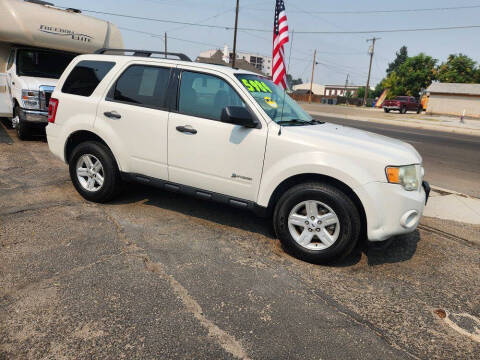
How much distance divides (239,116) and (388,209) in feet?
5.44

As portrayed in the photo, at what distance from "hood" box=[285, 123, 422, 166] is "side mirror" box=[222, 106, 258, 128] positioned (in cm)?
40

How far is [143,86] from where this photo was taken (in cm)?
439

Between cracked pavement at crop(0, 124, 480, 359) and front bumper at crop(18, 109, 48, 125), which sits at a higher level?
front bumper at crop(18, 109, 48, 125)

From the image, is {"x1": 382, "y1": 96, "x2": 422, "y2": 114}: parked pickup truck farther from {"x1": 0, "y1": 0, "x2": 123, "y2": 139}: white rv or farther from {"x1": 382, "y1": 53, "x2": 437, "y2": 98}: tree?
{"x1": 0, "y1": 0, "x2": 123, "y2": 139}: white rv

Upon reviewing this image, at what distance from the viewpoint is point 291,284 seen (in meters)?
3.21

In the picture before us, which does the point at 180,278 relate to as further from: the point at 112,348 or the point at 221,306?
the point at 112,348

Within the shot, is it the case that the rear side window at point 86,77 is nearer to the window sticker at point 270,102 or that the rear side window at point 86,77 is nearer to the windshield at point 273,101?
the windshield at point 273,101

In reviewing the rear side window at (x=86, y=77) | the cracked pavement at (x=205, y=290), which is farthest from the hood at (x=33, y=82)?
the cracked pavement at (x=205, y=290)

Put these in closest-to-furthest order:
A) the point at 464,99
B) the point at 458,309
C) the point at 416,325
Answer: the point at 416,325, the point at 458,309, the point at 464,99

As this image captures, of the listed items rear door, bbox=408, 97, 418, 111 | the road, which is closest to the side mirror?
the road

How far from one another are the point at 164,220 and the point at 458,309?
124 inches

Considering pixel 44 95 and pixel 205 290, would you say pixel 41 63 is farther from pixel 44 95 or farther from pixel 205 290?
pixel 205 290

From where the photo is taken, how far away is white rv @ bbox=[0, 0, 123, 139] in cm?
800

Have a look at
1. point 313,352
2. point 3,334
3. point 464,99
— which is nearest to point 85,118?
point 3,334
